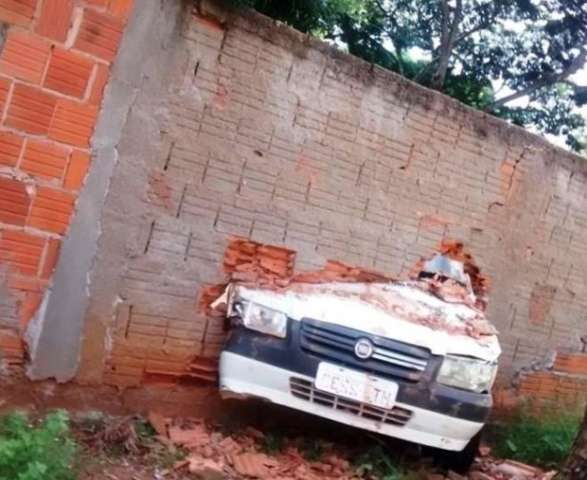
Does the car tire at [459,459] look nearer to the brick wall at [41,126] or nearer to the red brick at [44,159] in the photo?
the brick wall at [41,126]

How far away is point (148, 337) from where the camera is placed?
445 cm

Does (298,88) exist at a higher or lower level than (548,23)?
lower

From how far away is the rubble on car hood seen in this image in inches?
172

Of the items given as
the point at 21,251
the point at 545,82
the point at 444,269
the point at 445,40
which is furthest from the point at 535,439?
the point at 545,82

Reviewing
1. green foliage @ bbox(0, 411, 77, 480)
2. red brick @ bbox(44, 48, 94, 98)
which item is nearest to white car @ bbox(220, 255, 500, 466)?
green foliage @ bbox(0, 411, 77, 480)

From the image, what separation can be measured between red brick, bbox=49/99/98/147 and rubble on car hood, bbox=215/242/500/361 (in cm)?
125

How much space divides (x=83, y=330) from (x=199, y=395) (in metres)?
0.91

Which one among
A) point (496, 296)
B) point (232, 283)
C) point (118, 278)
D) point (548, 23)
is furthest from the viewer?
point (548, 23)

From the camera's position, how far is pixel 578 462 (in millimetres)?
3666

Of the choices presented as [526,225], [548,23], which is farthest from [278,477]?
[548,23]

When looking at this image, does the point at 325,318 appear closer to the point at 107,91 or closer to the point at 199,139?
the point at 199,139

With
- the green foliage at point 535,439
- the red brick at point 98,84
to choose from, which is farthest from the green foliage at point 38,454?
the green foliage at point 535,439

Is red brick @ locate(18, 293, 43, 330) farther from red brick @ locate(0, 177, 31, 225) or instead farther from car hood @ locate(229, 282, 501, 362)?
car hood @ locate(229, 282, 501, 362)

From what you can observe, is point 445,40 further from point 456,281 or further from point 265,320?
point 265,320
